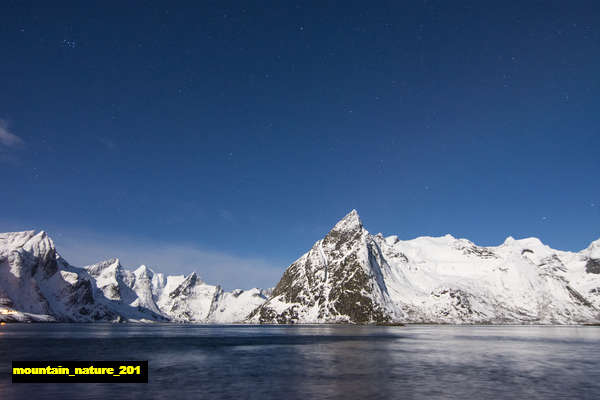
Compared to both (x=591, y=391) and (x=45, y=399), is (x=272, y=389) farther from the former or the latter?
(x=591, y=391)

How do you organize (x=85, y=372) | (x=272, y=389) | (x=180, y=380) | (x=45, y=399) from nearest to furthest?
(x=85, y=372), (x=45, y=399), (x=272, y=389), (x=180, y=380)

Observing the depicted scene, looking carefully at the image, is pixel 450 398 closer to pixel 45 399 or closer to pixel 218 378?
pixel 218 378

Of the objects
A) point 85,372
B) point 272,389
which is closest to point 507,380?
point 272,389

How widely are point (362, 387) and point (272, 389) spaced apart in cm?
752

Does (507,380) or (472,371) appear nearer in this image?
(507,380)

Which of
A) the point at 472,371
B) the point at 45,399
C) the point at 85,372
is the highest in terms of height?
the point at 85,372

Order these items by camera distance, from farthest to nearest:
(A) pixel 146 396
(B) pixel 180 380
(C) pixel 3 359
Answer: (C) pixel 3 359
(B) pixel 180 380
(A) pixel 146 396

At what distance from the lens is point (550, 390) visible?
34.6 m

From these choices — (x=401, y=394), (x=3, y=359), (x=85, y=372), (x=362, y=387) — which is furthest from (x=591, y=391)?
(x=3, y=359)

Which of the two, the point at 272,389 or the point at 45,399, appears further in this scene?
the point at 272,389

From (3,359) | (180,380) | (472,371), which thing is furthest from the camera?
(3,359)

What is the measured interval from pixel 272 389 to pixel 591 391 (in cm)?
2661

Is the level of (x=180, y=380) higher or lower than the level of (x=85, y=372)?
lower

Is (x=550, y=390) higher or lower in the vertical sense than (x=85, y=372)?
lower
